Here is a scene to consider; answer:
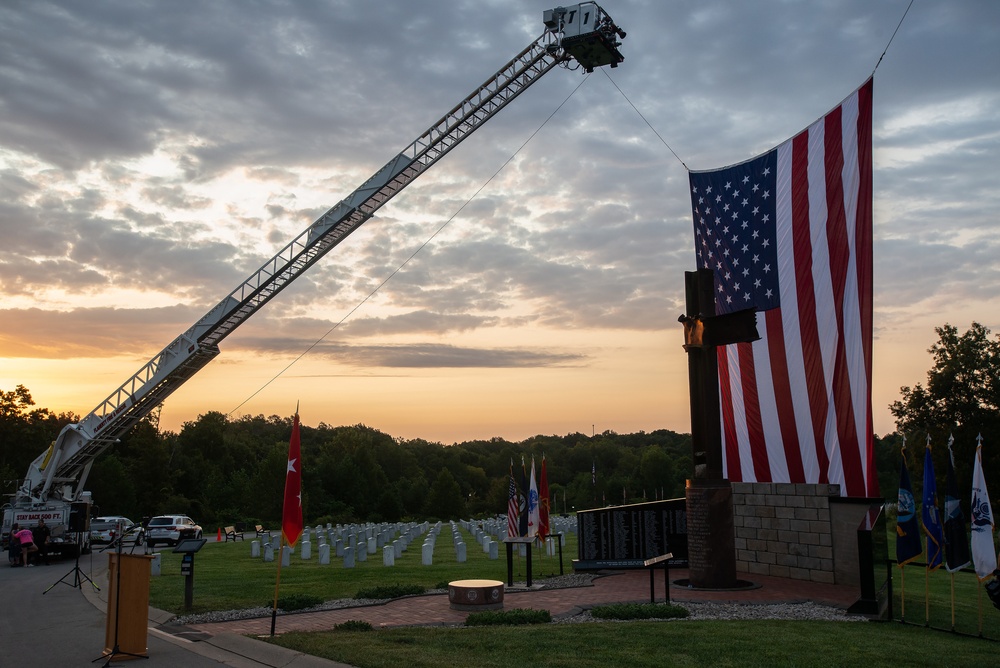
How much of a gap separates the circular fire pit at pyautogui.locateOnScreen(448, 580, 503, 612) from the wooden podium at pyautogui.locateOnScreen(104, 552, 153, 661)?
5123 millimetres

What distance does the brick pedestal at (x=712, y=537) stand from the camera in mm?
14906

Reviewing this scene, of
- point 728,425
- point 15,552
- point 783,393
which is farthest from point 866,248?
point 15,552

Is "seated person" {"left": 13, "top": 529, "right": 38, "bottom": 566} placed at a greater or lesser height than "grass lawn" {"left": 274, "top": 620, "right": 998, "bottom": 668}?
lesser

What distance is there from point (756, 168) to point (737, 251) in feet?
7.35

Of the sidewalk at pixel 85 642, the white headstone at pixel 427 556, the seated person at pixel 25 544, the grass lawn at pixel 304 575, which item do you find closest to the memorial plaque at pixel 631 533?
the grass lawn at pixel 304 575

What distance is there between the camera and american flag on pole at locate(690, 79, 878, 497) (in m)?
16.7

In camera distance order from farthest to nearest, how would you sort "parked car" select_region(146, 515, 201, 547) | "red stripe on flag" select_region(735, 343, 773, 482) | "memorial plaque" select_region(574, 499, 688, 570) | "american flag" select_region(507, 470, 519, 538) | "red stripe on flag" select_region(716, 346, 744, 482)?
1. "parked car" select_region(146, 515, 201, 547)
2. "memorial plaque" select_region(574, 499, 688, 570)
3. "red stripe on flag" select_region(716, 346, 744, 482)
4. "american flag" select_region(507, 470, 519, 538)
5. "red stripe on flag" select_region(735, 343, 773, 482)

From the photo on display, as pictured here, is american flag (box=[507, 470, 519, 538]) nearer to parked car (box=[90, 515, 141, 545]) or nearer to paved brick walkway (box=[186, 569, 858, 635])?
paved brick walkway (box=[186, 569, 858, 635])

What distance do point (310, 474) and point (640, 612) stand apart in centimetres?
5879

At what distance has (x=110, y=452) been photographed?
198 feet

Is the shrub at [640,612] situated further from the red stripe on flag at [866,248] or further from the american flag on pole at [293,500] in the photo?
the red stripe on flag at [866,248]

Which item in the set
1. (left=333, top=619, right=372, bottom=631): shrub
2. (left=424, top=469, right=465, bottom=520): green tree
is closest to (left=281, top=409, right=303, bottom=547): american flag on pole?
(left=333, top=619, right=372, bottom=631): shrub

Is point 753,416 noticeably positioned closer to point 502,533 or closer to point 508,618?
point 508,618

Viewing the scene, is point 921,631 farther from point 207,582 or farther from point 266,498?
point 266,498
